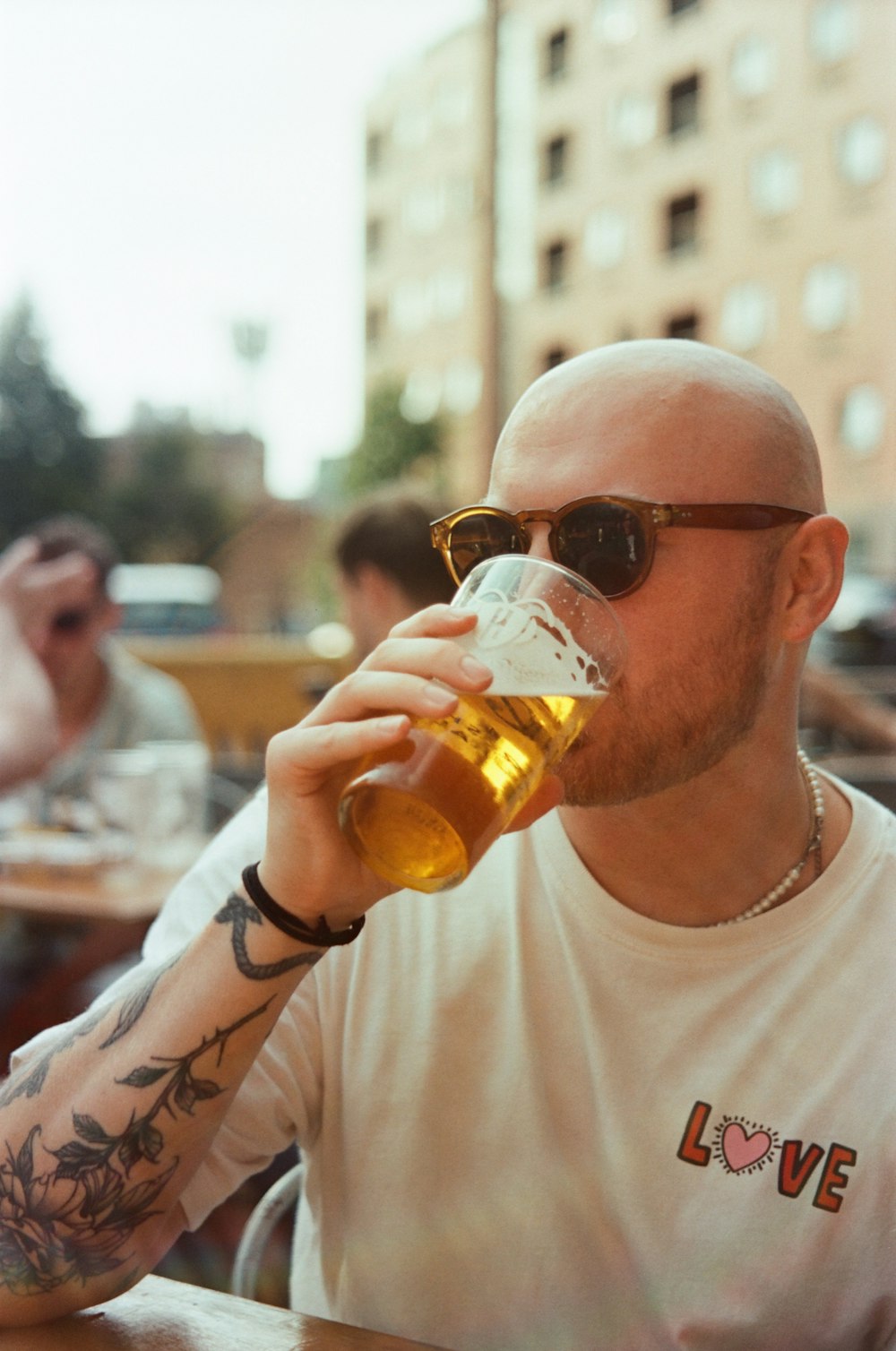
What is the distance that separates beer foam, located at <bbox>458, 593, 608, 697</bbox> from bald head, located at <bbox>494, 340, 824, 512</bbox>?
284mm

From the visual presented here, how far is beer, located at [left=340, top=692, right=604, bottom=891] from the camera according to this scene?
34.2 inches

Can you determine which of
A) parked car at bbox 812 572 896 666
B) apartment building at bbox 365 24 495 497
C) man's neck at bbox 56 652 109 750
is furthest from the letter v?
A: parked car at bbox 812 572 896 666

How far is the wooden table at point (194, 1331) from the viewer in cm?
93

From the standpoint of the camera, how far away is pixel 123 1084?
3.40ft

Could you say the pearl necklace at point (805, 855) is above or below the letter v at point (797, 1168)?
above

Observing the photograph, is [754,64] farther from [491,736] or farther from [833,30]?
[491,736]

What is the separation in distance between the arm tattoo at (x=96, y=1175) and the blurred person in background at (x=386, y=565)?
224cm

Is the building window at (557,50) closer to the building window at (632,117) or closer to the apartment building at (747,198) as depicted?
the apartment building at (747,198)

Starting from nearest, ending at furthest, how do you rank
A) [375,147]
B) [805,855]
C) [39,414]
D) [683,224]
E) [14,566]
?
[805,855] < [14,566] < [375,147] < [683,224] < [39,414]

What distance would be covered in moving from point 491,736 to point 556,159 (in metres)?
23.6

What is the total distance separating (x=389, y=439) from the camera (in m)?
24.1

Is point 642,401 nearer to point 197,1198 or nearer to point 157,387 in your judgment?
point 197,1198

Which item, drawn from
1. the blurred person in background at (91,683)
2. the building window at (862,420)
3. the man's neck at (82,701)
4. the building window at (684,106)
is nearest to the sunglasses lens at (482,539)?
the blurred person in background at (91,683)

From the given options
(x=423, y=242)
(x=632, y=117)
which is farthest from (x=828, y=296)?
(x=423, y=242)
